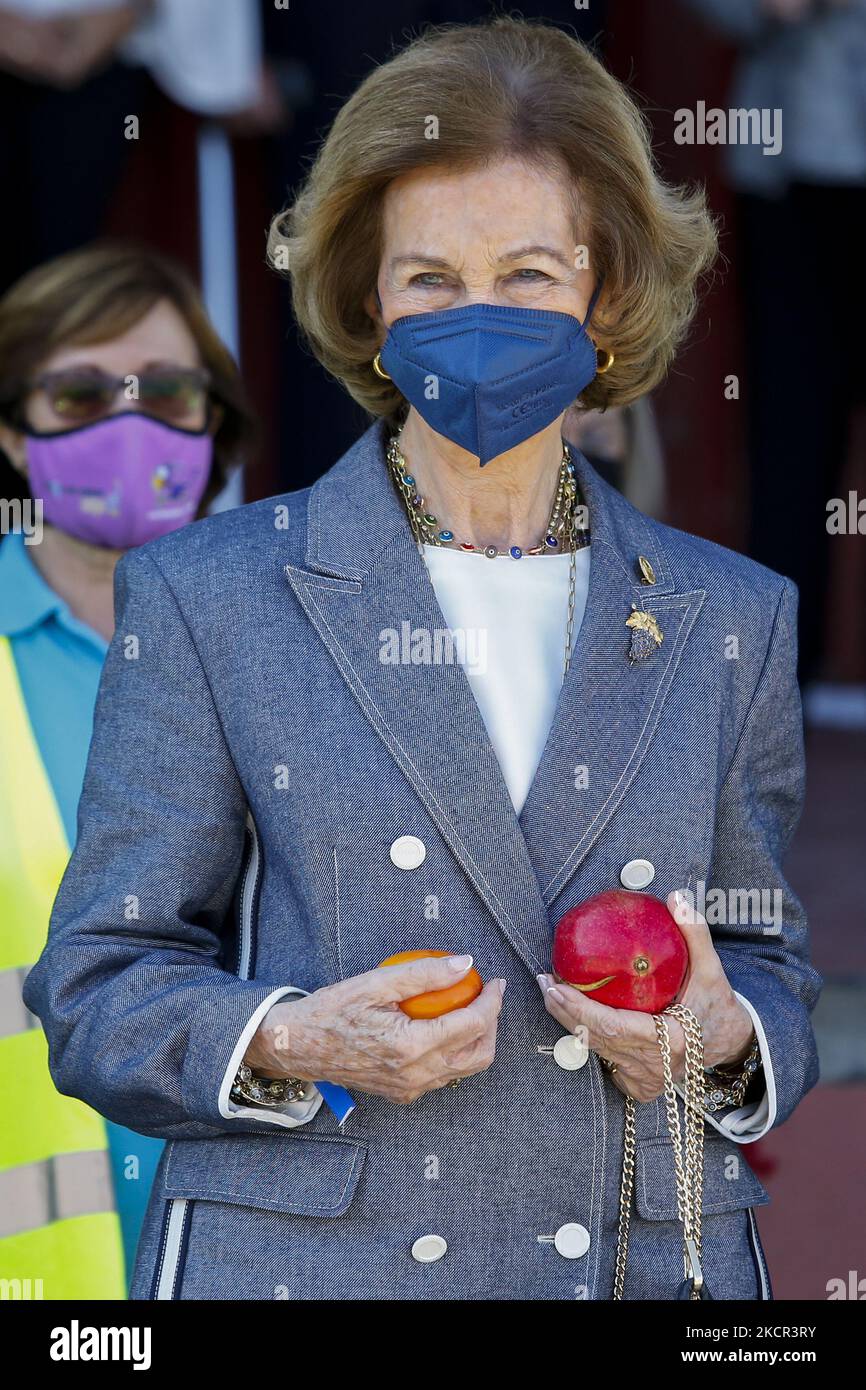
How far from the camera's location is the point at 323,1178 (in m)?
2.08

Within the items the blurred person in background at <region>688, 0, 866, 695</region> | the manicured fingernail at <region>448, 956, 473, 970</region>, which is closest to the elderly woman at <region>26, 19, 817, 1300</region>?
the manicured fingernail at <region>448, 956, 473, 970</region>

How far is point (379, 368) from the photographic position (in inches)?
96.0

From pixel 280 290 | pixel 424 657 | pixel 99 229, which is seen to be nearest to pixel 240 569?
pixel 424 657

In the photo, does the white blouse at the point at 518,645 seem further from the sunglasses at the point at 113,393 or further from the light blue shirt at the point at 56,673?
the sunglasses at the point at 113,393

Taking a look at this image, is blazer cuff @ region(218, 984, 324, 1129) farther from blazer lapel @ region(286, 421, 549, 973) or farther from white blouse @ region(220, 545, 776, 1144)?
white blouse @ region(220, 545, 776, 1144)

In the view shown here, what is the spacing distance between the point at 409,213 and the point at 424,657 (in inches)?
21.9

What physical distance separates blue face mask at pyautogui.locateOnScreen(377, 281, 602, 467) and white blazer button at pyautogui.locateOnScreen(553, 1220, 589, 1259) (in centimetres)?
91

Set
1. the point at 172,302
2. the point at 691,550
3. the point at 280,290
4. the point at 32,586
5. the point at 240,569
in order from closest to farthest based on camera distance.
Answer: the point at 240,569, the point at 691,550, the point at 32,586, the point at 172,302, the point at 280,290

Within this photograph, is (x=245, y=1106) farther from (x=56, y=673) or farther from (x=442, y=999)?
(x=56, y=673)

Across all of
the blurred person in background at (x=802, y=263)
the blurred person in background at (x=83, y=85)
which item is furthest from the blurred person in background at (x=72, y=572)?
the blurred person in background at (x=802, y=263)

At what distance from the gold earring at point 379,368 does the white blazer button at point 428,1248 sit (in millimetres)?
1066

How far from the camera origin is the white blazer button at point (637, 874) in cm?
215

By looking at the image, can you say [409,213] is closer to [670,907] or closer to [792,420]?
[670,907]

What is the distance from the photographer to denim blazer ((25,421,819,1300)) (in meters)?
2.07
